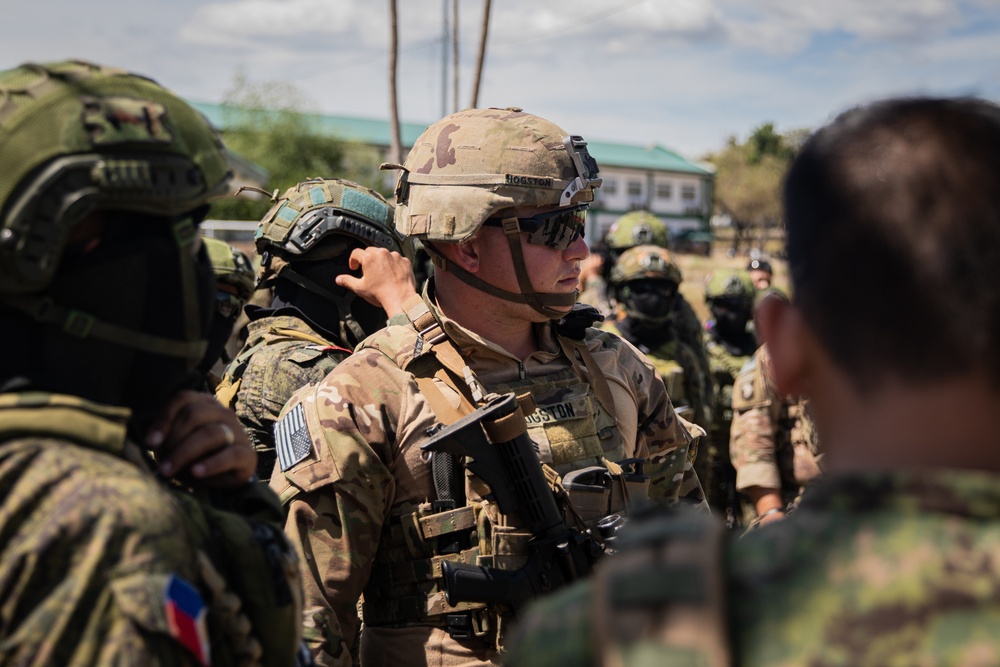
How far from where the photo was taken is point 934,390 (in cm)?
131

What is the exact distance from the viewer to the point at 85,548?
151 centimetres

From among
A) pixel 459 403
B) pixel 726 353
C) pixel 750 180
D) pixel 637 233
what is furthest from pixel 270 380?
pixel 750 180

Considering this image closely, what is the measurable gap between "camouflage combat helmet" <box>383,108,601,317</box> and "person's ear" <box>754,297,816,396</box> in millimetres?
1784

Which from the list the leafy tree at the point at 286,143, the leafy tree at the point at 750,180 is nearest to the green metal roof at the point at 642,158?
the leafy tree at the point at 750,180

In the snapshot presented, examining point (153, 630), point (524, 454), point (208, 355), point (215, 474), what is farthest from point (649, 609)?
point (524, 454)

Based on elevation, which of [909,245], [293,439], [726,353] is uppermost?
[909,245]

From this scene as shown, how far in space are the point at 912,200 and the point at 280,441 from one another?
2.17 meters

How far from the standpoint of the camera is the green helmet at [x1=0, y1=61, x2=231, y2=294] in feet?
5.37

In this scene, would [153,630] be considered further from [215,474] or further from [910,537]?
[910,537]

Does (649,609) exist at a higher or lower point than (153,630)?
higher

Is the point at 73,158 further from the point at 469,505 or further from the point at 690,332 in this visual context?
the point at 690,332

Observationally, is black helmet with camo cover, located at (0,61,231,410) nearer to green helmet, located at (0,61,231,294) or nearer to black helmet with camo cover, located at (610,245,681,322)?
green helmet, located at (0,61,231,294)

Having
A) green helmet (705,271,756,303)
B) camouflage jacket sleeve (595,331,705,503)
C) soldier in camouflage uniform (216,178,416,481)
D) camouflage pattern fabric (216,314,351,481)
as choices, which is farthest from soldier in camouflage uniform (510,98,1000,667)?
green helmet (705,271,756,303)

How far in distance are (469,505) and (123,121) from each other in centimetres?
166
